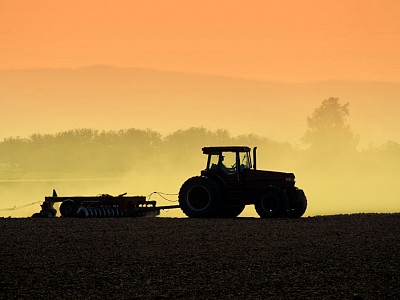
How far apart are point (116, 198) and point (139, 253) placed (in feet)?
49.0

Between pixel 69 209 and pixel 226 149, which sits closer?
pixel 226 149

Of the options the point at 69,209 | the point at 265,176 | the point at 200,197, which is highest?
the point at 265,176

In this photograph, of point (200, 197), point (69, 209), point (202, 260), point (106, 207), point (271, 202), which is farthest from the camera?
point (69, 209)

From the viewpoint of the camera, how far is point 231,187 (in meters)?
35.5

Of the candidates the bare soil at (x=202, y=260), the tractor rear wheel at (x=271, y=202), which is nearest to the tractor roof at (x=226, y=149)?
the tractor rear wheel at (x=271, y=202)

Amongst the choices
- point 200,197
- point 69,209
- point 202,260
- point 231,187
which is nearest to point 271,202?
point 231,187

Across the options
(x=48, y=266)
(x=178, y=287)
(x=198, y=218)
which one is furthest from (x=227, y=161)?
(x=178, y=287)

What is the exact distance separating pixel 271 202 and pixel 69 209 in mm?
9180

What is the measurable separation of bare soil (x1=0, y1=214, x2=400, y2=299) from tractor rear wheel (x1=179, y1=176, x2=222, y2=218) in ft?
8.63

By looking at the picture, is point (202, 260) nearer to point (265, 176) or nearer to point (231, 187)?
point (231, 187)

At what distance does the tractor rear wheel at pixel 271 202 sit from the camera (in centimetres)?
3453

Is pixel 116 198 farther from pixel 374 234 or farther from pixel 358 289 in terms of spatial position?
pixel 358 289

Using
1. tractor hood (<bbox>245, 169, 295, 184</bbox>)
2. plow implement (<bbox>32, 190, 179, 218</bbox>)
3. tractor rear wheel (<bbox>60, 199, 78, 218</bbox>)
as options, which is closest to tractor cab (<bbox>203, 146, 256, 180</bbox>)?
tractor hood (<bbox>245, 169, 295, 184</bbox>)

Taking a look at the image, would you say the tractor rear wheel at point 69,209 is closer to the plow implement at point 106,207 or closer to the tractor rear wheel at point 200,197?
the plow implement at point 106,207
